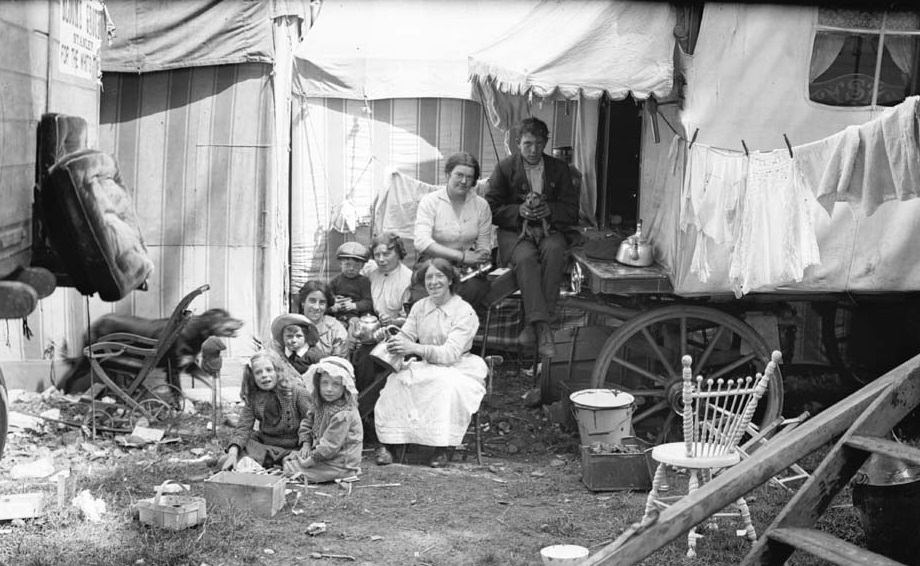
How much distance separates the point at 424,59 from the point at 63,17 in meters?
6.40

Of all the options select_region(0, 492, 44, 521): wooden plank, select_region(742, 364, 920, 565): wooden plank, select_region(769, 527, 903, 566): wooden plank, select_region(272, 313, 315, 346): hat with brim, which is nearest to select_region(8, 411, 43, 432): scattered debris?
select_region(0, 492, 44, 521): wooden plank

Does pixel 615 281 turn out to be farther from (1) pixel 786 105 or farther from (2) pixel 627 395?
(1) pixel 786 105

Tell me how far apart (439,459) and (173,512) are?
85.6 inches

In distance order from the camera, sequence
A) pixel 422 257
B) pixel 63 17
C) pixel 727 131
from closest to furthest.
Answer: pixel 63 17 → pixel 727 131 → pixel 422 257

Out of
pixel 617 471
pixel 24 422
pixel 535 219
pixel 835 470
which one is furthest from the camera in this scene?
pixel 535 219

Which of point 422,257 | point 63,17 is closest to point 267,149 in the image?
point 422,257

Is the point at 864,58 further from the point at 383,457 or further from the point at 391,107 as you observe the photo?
the point at 391,107

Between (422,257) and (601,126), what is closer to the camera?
(422,257)

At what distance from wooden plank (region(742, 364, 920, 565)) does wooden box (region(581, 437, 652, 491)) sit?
206cm

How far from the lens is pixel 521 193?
27.5ft

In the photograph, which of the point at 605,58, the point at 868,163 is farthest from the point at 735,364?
the point at 605,58

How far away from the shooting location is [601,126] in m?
9.31

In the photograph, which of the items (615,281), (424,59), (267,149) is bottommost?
(615,281)

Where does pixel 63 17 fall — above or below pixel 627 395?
above
